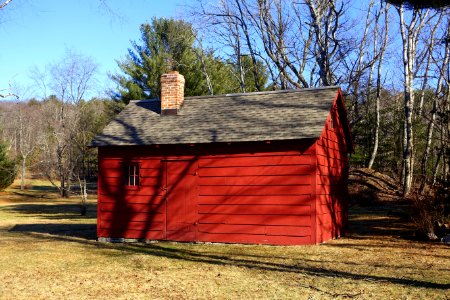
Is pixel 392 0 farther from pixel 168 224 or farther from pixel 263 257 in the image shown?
pixel 168 224

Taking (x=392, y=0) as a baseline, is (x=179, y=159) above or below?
below

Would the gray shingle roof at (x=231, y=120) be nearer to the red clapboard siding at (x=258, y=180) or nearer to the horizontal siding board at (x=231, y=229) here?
the red clapboard siding at (x=258, y=180)

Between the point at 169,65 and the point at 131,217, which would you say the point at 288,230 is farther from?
the point at 169,65

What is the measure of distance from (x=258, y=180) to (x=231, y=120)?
6.94 feet

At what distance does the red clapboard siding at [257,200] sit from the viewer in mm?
12320

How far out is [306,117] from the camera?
42.4 feet

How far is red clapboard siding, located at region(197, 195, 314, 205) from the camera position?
12320 millimetres

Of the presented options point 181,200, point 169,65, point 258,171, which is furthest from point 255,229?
point 169,65

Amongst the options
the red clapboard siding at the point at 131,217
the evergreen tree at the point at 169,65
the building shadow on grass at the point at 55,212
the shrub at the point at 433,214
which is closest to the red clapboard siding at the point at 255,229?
the red clapboard siding at the point at 131,217

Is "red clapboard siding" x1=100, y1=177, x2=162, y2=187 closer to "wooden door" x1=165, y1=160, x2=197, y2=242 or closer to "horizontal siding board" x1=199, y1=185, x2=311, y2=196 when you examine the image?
"wooden door" x1=165, y1=160, x2=197, y2=242

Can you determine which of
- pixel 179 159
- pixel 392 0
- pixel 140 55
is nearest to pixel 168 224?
pixel 179 159

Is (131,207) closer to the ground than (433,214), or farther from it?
farther from it

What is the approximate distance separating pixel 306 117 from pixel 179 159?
12.1 feet

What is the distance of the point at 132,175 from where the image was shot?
14.2m
